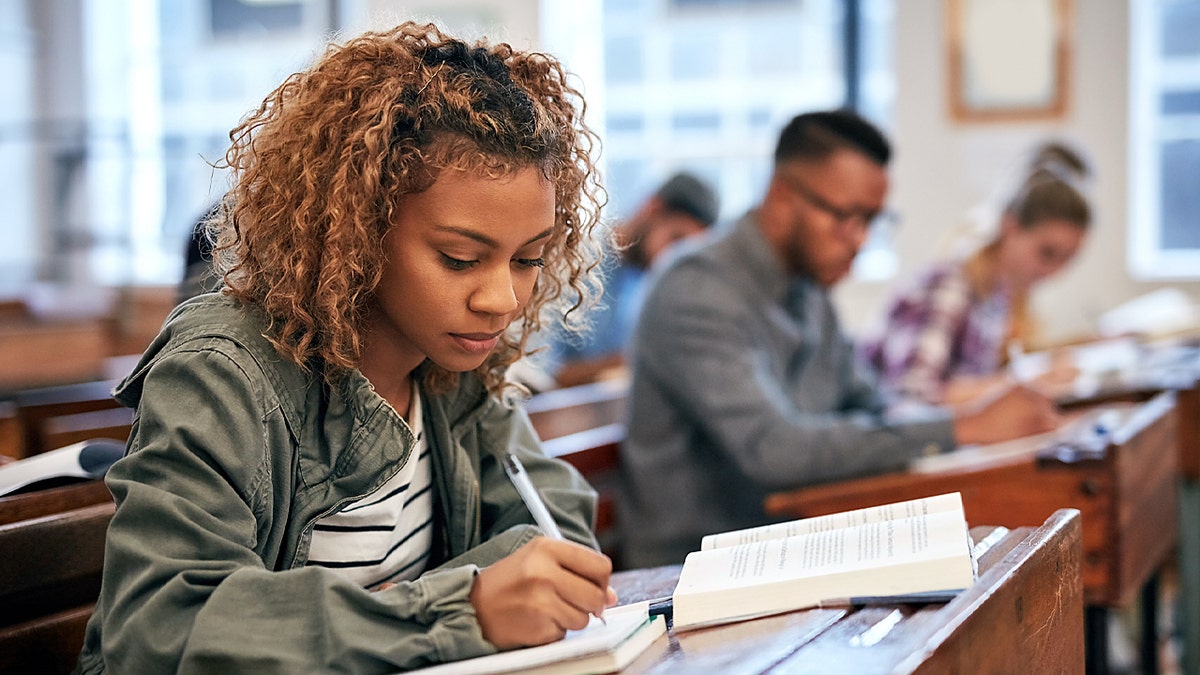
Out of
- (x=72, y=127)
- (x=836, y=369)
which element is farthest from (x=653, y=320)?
(x=72, y=127)

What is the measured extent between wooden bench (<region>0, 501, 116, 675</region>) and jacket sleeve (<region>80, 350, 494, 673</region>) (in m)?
0.26

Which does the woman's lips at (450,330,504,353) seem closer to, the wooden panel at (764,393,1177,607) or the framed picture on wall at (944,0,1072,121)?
the wooden panel at (764,393,1177,607)

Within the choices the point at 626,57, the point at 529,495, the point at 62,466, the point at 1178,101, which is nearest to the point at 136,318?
the point at 626,57

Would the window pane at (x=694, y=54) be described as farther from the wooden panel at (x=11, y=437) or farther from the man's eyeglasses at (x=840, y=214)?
the wooden panel at (x=11, y=437)

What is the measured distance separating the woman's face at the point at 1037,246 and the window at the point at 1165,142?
2768mm

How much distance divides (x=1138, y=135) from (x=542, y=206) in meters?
5.91

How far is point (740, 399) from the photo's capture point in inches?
91.4

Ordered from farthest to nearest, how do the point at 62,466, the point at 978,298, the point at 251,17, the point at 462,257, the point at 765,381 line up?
the point at 251,17, the point at 978,298, the point at 765,381, the point at 62,466, the point at 462,257

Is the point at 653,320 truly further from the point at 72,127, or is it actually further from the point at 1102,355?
the point at 72,127

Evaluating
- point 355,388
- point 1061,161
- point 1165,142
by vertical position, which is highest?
point 1165,142

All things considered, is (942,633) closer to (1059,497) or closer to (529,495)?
(529,495)

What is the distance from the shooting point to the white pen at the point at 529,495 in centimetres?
119

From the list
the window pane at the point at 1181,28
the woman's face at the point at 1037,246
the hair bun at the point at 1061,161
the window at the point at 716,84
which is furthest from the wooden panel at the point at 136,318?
the window pane at the point at 1181,28

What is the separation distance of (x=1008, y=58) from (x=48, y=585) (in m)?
5.95
